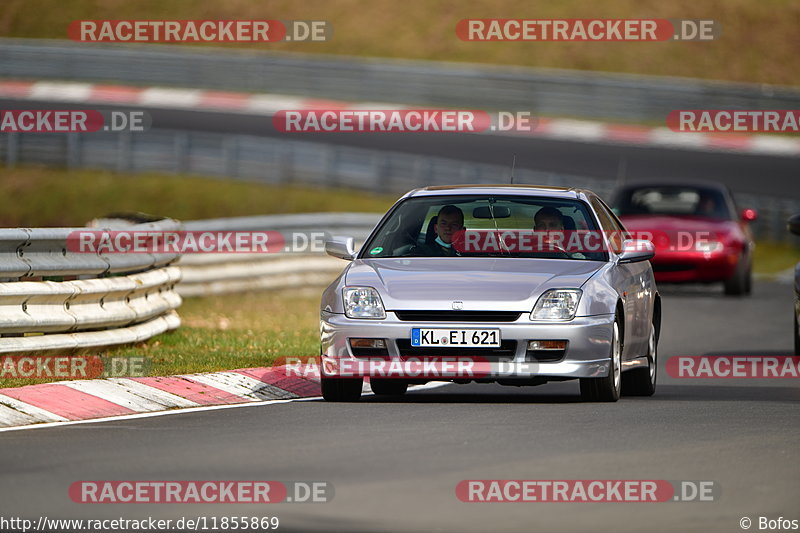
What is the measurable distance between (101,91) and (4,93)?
2.23 metres

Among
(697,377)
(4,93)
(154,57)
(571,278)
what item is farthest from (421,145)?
(571,278)

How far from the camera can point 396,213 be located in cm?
1224

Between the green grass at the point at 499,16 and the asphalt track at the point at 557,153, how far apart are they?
36.3 ft


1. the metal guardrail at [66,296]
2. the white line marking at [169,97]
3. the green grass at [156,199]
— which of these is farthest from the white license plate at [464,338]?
the white line marking at [169,97]

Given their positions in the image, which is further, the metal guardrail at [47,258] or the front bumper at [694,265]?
the front bumper at [694,265]

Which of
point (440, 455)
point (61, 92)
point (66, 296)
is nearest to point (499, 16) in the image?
point (61, 92)

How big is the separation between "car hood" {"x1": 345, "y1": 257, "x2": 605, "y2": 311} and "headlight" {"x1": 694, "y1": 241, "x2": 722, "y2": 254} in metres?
11.5

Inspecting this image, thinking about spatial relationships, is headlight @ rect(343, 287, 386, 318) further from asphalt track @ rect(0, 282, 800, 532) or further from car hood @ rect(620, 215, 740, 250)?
car hood @ rect(620, 215, 740, 250)

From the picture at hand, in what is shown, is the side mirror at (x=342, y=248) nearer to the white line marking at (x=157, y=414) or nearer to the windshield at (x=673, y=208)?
the white line marking at (x=157, y=414)

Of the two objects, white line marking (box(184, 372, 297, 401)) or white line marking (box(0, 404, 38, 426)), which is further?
white line marking (box(184, 372, 297, 401))

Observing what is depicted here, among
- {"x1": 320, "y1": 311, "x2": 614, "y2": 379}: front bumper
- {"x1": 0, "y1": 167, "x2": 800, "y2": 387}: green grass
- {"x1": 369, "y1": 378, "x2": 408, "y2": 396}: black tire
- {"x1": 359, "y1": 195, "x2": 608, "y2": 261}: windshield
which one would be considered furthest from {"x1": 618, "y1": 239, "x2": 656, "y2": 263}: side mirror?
{"x1": 0, "y1": 167, "x2": 800, "y2": 387}: green grass

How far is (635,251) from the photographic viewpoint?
12.0 meters

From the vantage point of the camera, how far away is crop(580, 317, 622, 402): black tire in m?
11.2

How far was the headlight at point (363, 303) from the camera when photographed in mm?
11039
